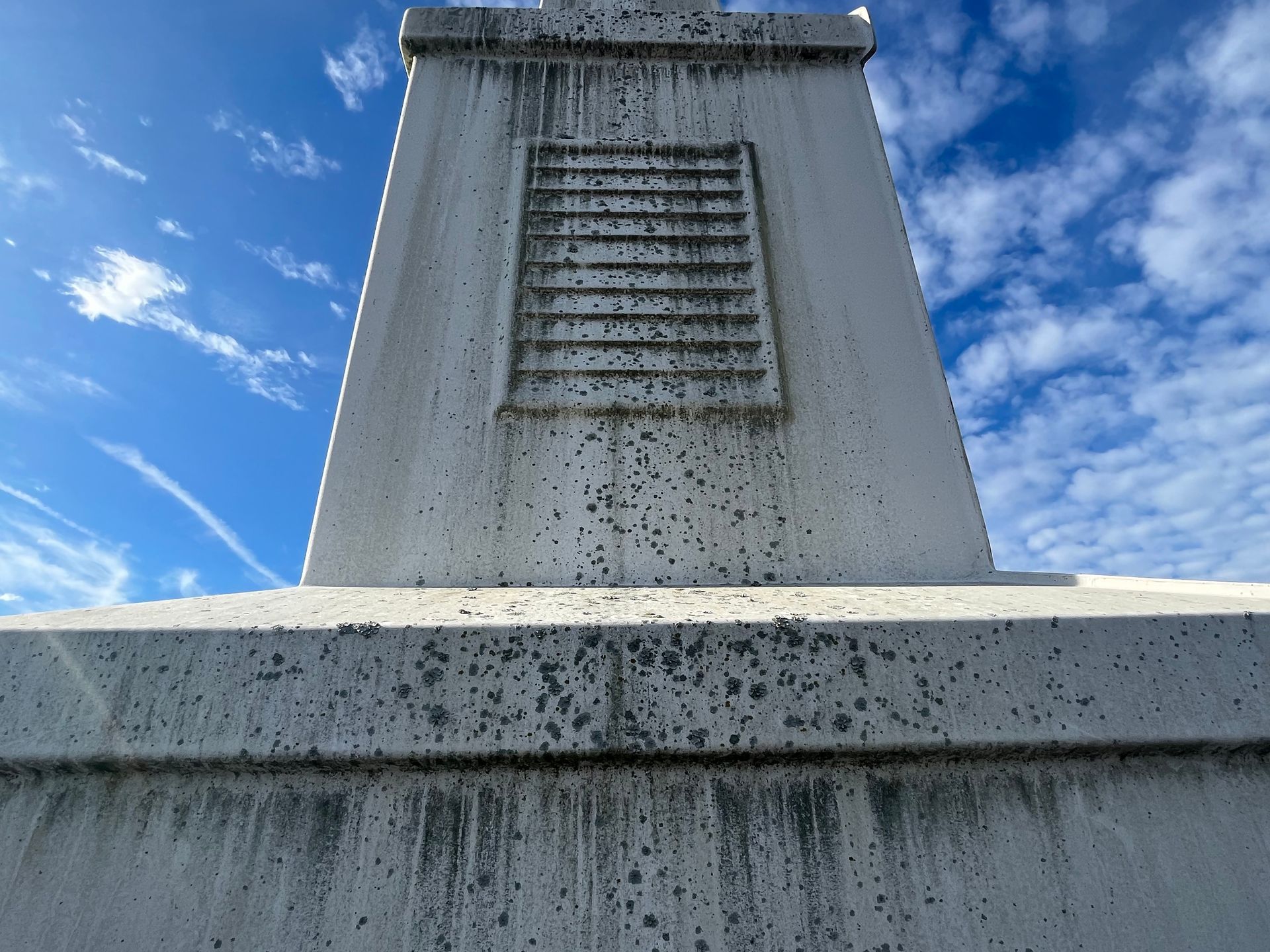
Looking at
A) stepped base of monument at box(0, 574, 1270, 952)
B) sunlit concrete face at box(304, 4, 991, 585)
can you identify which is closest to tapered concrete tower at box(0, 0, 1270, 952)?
stepped base of monument at box(0, 574, 1270, 952)

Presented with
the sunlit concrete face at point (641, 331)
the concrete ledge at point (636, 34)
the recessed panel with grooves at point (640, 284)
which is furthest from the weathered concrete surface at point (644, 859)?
the concrete ledge at point (636, 34)

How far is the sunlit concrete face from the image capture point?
6.04 ft

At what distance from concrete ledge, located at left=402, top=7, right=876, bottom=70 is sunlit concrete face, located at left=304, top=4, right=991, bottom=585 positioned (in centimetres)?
1

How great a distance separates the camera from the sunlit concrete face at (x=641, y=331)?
1.84 metres

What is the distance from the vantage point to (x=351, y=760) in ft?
3.92

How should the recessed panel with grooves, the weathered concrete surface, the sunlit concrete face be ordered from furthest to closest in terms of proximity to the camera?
the recessed panel with grooves → the sunlit concrete face → the weathered concrete surface

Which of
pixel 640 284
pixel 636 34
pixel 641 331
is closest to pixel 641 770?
pixel 641 331

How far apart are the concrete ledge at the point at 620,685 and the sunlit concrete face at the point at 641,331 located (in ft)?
1.57

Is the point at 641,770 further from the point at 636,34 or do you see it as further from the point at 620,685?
the point at 636,34

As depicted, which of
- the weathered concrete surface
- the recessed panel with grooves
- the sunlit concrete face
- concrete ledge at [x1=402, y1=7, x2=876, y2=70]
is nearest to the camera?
the weathered concrete surface

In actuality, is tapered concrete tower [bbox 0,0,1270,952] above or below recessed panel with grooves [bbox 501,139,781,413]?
below

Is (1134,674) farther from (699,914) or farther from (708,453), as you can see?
(708,453)

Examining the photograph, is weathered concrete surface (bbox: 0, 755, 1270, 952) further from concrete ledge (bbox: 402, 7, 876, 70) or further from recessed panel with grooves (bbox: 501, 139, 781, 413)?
concrete ledge (bbox: 402, 7, 876, 70)

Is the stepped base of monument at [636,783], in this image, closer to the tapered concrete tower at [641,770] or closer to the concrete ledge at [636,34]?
the tapered concrete tower at [641,770]
